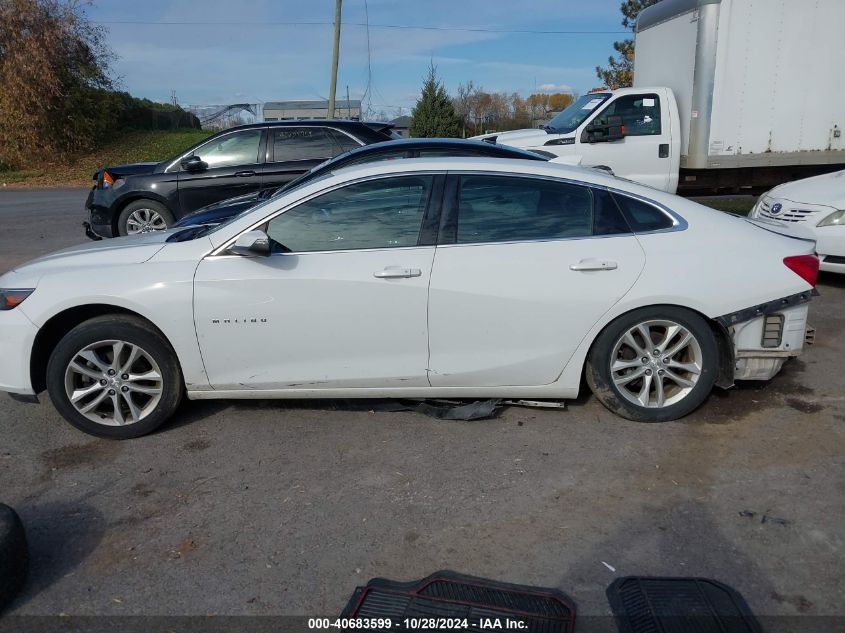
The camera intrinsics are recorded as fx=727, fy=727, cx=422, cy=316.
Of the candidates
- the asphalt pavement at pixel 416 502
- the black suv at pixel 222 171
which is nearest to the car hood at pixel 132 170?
the black suv at pixel 222 171

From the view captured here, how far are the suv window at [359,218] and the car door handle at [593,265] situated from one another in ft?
3.07

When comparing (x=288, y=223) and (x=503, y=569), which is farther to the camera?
(x=288, y=223)

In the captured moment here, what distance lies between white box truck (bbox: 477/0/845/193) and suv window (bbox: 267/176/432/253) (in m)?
6.43

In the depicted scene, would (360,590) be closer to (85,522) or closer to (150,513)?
(150,513)

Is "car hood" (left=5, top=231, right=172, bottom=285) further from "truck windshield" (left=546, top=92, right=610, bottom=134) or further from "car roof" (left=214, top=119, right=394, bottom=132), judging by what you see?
"truck windshield" (left=546, top=92, right=610, bottom=134)

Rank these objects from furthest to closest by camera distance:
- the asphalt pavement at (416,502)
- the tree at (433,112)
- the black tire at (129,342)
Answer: the tree at (433,112), the black tire at (129,342), the asphalt pavement at (416,502)

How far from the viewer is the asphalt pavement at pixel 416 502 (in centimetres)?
295

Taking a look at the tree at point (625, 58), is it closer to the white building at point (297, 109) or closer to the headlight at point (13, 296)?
the white building at point (297, 109)

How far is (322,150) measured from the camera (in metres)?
9.79

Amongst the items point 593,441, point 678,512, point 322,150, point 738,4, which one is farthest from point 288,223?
point 738,4

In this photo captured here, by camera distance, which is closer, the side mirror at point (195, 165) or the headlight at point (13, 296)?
the headlight at point (13, 296)

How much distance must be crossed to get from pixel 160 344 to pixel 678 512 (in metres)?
2.91

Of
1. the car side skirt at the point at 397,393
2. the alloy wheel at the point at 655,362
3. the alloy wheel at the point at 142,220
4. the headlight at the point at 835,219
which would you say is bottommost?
the car side skirt at the point at 397,393

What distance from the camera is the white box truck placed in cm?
1018
